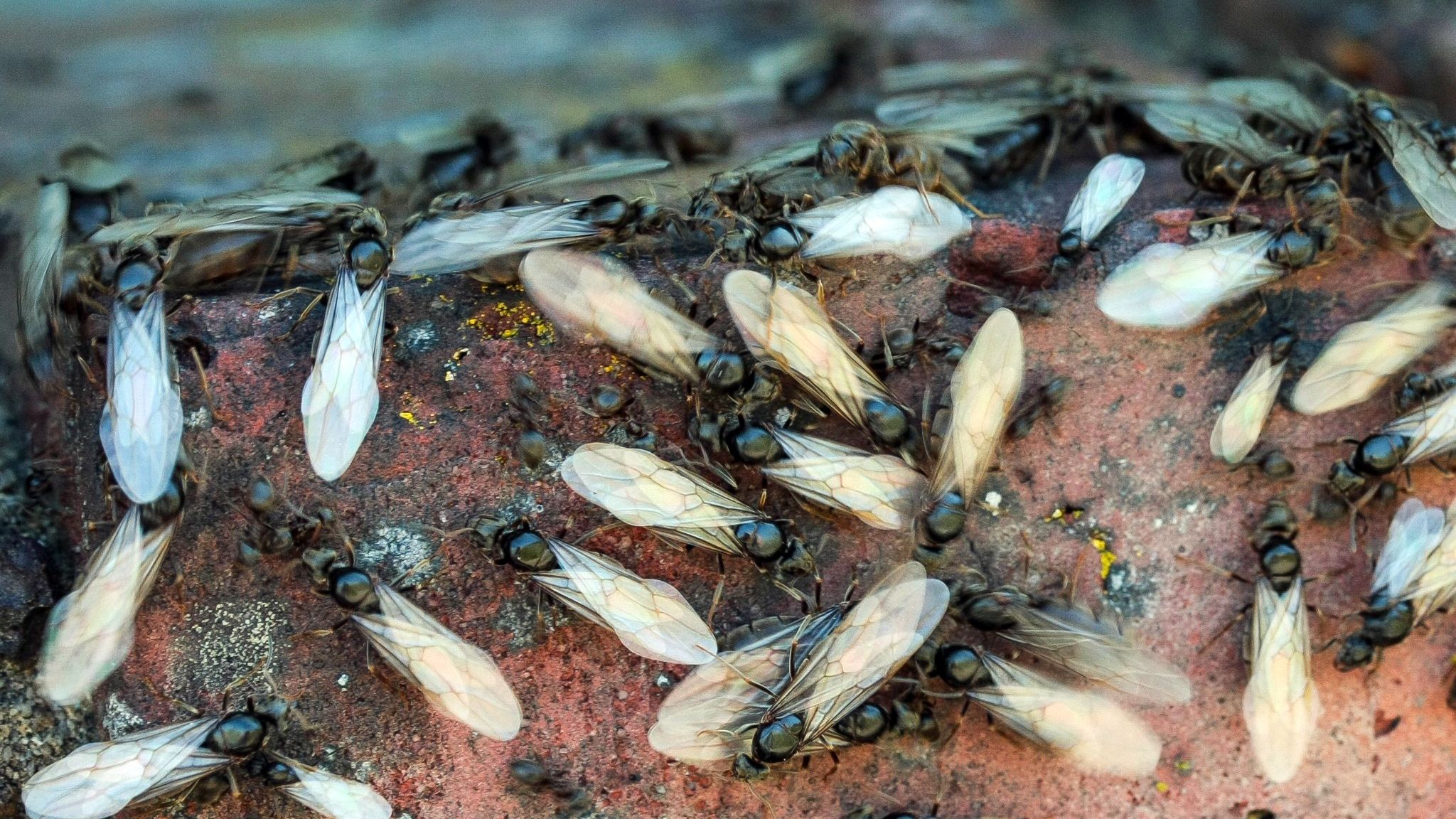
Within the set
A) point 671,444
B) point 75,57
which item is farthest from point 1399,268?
point 75,57

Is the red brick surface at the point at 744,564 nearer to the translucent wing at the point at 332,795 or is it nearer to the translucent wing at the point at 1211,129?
the translucent wing at the point at 332,795

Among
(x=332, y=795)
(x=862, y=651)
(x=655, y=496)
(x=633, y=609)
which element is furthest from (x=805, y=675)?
(x=332, y=795)

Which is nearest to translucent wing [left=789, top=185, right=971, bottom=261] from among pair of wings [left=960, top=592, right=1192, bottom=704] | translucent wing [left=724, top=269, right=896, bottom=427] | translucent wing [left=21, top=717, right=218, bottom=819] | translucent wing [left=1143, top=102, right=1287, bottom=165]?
translucent wing [left=724, top=269, right=896, bottom=427]

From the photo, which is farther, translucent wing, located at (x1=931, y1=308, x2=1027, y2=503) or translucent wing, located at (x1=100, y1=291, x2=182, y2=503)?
translucent wing, located at (x1=931, y1=308, x2=1027, y2=503)

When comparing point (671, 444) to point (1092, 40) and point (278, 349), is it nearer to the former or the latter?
point (278, 349)

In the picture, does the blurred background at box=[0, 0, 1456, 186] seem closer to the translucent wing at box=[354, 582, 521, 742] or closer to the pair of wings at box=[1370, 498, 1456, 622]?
the pair of wings at box=[1370, 498, 1456, 622]

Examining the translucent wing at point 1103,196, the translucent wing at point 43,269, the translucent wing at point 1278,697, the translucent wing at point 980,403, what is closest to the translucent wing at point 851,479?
the translucent wing at point 980,403
